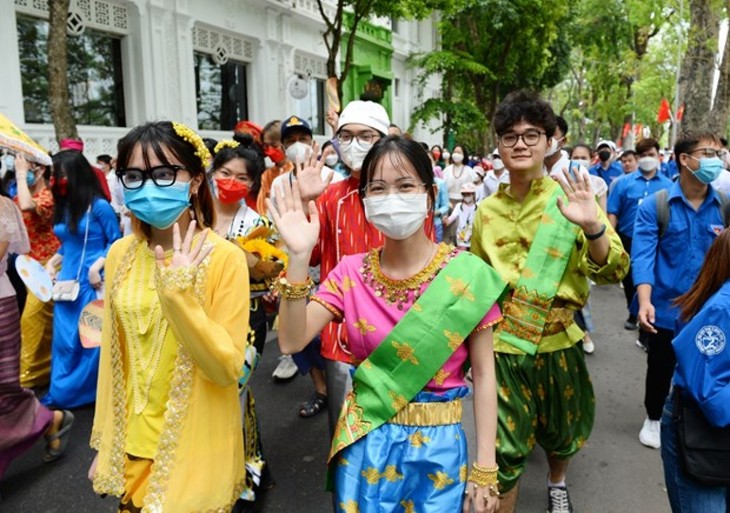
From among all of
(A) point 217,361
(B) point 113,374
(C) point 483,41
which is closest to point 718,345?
(A) point 217,361

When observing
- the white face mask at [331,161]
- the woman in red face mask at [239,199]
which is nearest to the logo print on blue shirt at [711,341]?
the woman in red face mask at [239,199]

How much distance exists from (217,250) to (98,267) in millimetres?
2637

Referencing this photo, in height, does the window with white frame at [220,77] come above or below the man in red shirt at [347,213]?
above

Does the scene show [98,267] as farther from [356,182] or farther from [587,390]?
[587,390]

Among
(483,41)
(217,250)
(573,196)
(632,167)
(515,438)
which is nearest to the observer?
(217,250)

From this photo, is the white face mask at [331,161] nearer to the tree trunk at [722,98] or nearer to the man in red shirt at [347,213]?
the man in red shirt at [347,213]

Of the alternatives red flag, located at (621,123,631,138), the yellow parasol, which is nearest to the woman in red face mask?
the yellow parasol

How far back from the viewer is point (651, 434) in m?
4.01

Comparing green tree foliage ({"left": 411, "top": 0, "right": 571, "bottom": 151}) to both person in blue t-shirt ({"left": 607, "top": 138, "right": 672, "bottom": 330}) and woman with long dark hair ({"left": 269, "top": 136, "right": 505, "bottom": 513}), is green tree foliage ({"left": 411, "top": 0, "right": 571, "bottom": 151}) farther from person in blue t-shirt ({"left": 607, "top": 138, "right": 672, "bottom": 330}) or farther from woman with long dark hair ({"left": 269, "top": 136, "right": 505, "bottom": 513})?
woman with long dark hair ({"left": 269, "top": 136, "right": 505, "bottom": 513})

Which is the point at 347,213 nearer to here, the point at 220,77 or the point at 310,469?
the point at 310,469

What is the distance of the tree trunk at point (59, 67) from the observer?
6.15 meters

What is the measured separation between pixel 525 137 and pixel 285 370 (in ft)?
10.2

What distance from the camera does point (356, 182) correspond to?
2.97m

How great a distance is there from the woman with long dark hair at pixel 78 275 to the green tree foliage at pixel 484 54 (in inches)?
549
